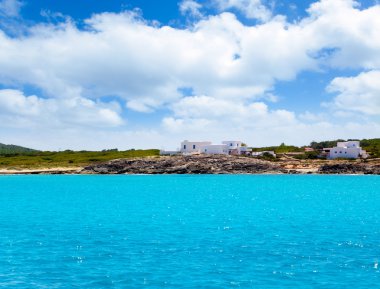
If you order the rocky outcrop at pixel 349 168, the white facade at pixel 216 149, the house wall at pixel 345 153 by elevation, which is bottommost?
the rocky outcrop at pixel 349 168

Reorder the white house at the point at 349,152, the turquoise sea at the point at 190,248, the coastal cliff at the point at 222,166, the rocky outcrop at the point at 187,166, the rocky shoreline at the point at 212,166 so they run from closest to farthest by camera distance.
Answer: the turquoise sea at the point at 190,248, the coastal cliff at the point at 222,166, the rocky shoreline at the point at 212,166, the rocky outcrop at the point at 187,166, the white house at the point at 349,152

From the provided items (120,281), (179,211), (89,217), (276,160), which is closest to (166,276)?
(120,281)

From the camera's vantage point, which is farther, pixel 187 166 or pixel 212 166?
pixel 187 166

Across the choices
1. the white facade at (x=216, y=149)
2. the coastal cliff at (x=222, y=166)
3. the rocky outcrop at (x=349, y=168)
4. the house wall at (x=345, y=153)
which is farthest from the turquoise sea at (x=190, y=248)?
the white facade at (x=216, y=149)

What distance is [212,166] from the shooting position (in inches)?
6845

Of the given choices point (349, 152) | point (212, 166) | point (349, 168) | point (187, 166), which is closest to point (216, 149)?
point (212, 166)

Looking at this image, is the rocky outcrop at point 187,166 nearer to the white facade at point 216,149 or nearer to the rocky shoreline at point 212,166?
the rocky shoreline at point 212,166

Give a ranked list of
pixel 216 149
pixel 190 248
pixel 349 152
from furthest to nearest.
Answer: pixel 216 149
pixel 349 152
pixel 190 248

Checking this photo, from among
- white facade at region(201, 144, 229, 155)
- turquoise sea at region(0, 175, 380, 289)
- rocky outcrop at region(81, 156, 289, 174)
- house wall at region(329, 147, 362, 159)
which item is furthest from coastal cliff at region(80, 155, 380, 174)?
turquoise sea at region(0, 175, 380, 289)

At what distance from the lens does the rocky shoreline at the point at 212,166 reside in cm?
Result: 16188

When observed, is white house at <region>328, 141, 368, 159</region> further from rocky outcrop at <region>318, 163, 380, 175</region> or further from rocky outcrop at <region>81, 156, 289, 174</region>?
rocky outcrop at <region>81, 156, 289, 174</region>

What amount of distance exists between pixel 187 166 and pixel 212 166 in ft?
35.6

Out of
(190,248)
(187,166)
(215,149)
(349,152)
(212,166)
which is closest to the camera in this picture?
(190,248)

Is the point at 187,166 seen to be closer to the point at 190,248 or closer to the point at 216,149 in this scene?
the point at 216,149
